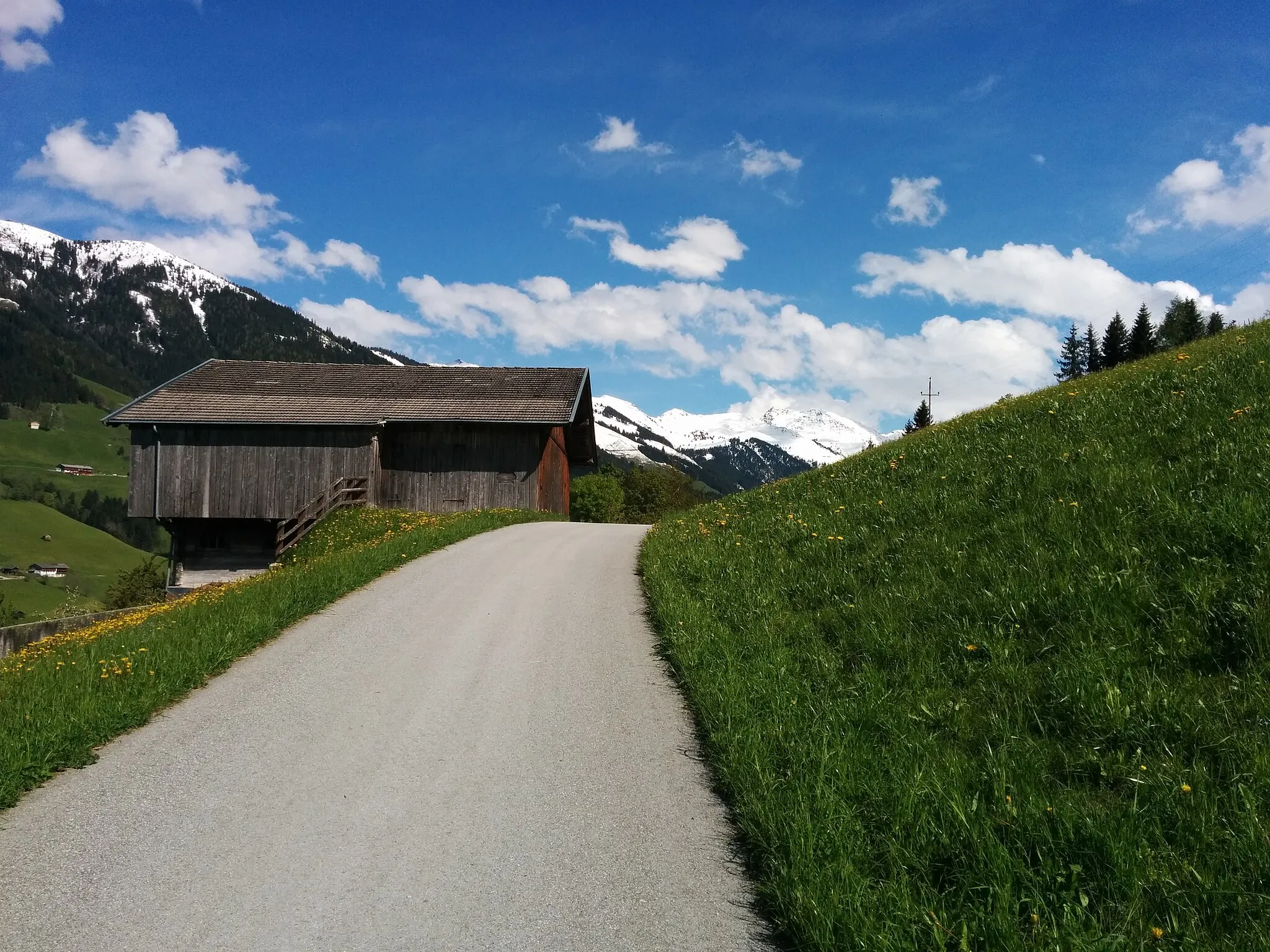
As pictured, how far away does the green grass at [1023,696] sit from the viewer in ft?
11.6

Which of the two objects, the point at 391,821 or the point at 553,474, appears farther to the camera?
the point at 553,474

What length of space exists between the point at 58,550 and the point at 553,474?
136 meters

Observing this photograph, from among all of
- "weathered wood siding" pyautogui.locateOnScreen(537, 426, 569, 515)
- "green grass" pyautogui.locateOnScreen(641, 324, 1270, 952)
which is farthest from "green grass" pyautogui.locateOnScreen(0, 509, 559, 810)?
"weathered wood siding" pyautogui.locateOnScreen(537, 426, 569, 515)

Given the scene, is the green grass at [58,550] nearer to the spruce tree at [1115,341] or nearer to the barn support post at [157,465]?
the barn support post at [157,465]

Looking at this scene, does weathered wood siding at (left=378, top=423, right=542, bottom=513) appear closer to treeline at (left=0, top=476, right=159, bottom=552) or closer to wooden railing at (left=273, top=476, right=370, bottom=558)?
wooden railing at (left=273, top=476, right=370, bottom=558)

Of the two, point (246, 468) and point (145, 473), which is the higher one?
point (246, 468)

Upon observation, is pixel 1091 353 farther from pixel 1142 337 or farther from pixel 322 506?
pixel 322 506

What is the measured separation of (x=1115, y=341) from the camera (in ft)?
206

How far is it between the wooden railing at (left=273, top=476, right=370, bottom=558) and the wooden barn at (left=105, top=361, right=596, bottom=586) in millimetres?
82

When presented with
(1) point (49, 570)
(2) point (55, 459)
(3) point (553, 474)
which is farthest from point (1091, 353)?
(2) point (55, 459)

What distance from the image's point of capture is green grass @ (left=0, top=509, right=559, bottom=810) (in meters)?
5.73

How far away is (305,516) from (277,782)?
75.9 feet

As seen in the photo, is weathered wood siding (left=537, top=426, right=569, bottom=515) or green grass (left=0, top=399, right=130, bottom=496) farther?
green grass (left=0, top=399, right=130, bottom=496)

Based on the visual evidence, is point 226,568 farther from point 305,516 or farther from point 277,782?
point 277,782
